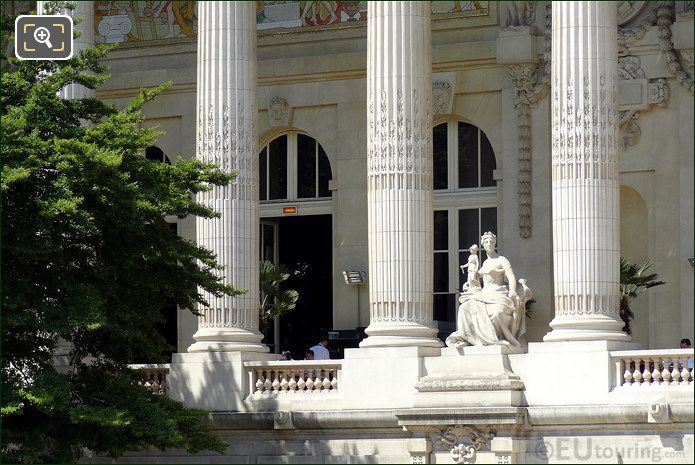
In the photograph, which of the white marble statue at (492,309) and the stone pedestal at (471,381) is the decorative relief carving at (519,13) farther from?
the stone pedestal at (471,381)

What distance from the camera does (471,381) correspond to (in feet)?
133

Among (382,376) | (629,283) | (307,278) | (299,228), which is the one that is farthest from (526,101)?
(382,376)

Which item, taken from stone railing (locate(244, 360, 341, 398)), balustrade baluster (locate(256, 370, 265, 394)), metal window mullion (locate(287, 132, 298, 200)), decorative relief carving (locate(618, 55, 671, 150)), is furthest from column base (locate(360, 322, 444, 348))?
metal window mullion (locate(287, 132, 298, 200))

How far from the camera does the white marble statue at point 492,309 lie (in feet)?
135

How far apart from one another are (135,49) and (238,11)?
11.6m

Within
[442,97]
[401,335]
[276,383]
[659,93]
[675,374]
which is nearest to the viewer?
[675,374]

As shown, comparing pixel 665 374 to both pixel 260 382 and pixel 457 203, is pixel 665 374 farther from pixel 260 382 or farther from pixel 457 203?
pixel 457 203

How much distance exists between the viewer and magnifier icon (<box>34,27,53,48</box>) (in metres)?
40.7

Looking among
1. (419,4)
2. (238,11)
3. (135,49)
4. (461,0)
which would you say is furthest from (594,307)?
(135,49)

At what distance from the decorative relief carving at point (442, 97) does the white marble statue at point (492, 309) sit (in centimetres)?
1031

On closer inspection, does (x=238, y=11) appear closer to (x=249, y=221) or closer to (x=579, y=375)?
(x=249, y=221)

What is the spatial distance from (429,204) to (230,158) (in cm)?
475

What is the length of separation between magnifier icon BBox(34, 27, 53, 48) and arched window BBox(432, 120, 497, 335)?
1371 cm

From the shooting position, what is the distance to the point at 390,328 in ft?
138
